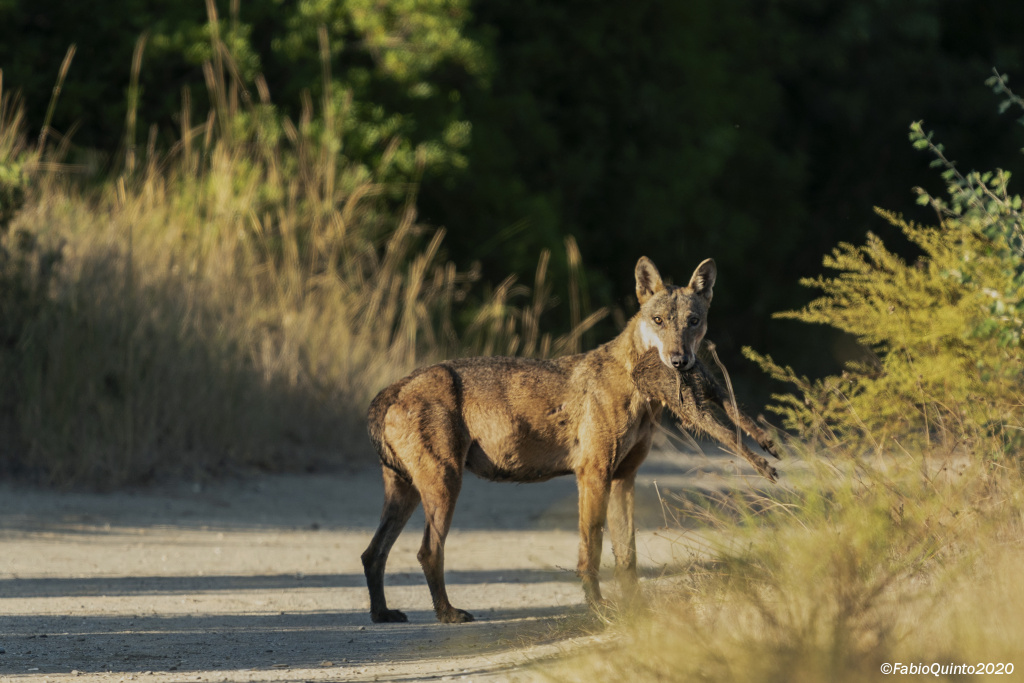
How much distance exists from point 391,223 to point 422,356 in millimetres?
2502

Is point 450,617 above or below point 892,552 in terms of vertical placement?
below

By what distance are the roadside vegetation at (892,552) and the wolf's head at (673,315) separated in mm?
829

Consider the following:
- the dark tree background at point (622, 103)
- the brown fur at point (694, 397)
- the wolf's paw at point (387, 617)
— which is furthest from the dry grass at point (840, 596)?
the dark tree background at point (622, 103)

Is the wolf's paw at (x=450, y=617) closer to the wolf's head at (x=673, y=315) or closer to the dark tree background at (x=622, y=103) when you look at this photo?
the wolf's head at (x=673, y=315)

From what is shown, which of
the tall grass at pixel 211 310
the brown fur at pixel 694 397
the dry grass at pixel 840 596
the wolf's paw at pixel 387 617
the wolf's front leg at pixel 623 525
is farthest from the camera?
the tall grass at pixel 211 310

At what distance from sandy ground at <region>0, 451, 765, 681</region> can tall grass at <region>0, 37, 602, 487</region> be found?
64 cm

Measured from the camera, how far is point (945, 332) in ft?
27.3

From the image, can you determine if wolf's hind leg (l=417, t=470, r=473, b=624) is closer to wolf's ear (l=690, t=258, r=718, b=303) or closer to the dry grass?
the dry grass

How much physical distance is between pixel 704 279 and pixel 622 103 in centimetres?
1794

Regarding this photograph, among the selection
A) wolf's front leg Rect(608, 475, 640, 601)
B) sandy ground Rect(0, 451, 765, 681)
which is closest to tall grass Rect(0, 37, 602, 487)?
sandy ground Rect(0, 451, 765, 681)

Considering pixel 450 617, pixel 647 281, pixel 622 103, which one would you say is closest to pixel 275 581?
pixel 450 617

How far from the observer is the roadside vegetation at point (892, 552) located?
443 centimetres

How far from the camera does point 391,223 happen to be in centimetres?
1784

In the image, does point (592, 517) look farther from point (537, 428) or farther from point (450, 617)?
point (450, 617)
